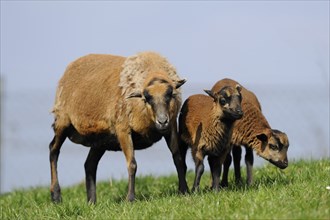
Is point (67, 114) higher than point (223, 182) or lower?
higher

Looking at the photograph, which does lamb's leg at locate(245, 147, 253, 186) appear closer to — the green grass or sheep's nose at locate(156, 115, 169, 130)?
the green grass

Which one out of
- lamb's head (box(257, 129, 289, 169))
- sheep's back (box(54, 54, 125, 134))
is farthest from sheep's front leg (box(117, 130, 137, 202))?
lamb's head (box(257, 129, 289, 169))

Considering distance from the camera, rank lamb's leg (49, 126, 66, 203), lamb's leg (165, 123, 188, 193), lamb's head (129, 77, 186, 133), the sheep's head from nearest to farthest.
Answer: lamb's head (129, 77, 186, 133), the sheep's head, lamb's leg (165, 123, 188, 193), lamb's leg (49, 126, 66, 203)

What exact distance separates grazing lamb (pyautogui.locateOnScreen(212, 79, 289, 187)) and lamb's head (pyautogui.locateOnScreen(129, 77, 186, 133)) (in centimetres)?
86

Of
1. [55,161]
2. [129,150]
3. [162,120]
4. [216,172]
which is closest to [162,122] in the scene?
[162,120]

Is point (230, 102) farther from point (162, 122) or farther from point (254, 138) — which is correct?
point (254, 138)

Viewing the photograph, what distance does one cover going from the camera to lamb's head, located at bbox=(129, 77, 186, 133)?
10.4 metres

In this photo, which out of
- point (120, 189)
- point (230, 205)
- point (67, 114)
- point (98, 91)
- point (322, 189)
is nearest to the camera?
point (230, 205)

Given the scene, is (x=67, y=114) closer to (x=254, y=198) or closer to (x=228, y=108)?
(x=228, y=108)

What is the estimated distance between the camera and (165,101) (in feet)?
34.6

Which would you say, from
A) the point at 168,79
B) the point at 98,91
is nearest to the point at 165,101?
the point at 168,79

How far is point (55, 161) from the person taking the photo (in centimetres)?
1361

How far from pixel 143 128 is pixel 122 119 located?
0.39 meters

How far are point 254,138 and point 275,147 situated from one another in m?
0.42
